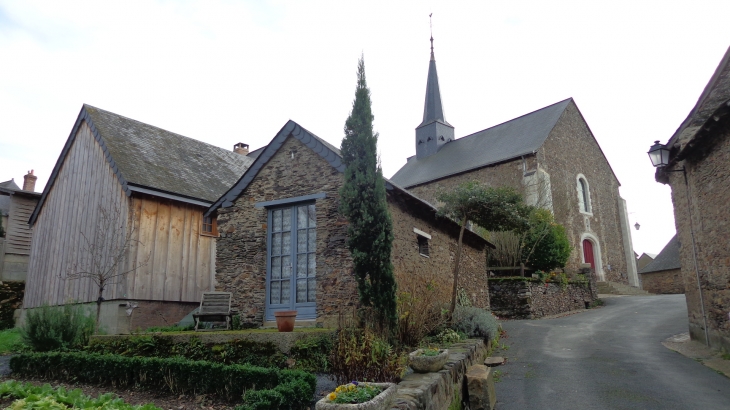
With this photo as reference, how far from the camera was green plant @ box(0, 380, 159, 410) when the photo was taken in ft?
17.3

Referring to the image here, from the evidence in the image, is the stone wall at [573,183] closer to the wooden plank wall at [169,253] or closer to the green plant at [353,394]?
the wooden plank wall at [169,253]

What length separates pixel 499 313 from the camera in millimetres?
16062

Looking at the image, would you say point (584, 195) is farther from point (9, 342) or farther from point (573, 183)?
point (9, 342)

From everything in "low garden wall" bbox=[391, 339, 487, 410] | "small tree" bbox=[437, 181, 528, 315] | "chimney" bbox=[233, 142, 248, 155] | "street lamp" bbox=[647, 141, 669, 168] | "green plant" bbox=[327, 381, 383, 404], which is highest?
"chimney" bbox=[233, 142, 248, 155]

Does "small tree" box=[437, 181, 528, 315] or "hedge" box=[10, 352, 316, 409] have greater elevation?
"small tree" box=[437, 181, 528, 315]

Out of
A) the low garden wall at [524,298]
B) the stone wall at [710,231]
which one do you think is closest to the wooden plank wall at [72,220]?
the low garden wall at [524,298]

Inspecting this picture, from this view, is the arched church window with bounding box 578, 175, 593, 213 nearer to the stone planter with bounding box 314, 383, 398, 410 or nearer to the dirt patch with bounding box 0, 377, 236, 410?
the dirt patch with bounding box 0, 377, 236, 410

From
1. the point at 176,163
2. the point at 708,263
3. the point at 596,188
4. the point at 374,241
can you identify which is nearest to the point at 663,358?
the point at 708,263

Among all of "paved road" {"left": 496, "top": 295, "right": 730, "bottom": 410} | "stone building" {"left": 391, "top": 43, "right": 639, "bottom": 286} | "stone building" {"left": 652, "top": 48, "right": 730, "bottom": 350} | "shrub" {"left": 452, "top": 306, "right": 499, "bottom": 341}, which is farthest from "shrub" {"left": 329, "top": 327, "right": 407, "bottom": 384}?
"stone building" {"left": 391, "top": 43, "right": 639, "bottom": 286}

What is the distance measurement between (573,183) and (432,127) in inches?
436

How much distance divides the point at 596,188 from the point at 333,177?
22.0m

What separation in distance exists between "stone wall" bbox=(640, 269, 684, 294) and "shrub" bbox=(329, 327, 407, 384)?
25917 mm

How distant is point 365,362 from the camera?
19.7 ft

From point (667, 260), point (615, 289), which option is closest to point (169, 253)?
point (615, 289)
